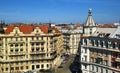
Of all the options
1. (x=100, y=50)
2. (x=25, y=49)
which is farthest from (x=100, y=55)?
(x=25, y=49)

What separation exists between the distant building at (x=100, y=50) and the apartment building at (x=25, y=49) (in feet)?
75.7

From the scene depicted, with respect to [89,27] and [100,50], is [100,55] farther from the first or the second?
[89,27]

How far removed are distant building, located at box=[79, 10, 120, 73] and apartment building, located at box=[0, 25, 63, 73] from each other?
2306 centimetres

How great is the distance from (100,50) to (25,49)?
36.1 meters

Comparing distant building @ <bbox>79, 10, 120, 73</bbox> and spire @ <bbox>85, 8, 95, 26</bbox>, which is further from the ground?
spire @ <bbox>85, 8, 95, 26</bbox>

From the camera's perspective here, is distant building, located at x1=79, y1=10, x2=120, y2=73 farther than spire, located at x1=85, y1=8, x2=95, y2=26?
No

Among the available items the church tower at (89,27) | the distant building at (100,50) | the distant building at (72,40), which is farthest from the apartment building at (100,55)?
the distant building at (72,40)

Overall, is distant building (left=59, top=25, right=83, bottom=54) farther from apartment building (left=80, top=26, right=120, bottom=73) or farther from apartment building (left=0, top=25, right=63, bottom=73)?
apartment building (left=80, top=26, right=120, bottom=73)

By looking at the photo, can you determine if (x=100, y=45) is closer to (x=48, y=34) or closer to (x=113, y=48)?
(x=113, y=48)

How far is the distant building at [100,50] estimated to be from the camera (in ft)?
270

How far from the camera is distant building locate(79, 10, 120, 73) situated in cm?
8244

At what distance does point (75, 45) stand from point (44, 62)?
45.6 metres

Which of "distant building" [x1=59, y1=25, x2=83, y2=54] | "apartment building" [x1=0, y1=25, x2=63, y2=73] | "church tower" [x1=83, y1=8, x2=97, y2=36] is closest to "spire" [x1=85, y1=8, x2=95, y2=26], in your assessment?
"church tower" [x1=83, y1=8, x2=97, y2=36]

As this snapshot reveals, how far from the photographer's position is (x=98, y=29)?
9519 cm
